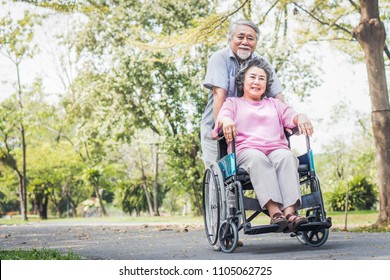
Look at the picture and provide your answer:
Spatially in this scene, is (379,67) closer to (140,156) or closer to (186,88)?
(186,88)

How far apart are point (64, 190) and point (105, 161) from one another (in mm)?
4103

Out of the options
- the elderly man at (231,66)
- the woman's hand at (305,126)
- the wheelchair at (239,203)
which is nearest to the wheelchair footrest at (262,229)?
the wheelchair at (239,203)

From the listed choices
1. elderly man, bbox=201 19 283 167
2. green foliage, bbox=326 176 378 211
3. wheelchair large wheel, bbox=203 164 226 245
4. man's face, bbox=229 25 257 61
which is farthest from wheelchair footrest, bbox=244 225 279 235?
green foliage, bbox=326 176 378 211

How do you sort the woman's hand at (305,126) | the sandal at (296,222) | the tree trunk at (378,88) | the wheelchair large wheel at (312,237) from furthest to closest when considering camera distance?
the tree trunk at (378,88) < the wheelchair large wheel at (312,237) < the woman's hand at (305,126) < the sandal at (296,222)

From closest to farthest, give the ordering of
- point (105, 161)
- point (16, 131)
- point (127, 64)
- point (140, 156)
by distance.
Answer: point (16, 131) < point (127, 64) < point (105, 161) < point (140, 156)

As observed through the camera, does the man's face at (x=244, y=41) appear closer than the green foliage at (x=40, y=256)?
No

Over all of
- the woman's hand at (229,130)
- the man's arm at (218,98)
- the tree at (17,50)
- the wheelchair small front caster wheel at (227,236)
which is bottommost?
the wheelchair small front caster wheel at (227,236)

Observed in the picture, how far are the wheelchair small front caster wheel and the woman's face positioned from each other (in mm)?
739

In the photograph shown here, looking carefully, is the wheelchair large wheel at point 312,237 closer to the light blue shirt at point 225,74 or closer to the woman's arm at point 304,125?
the woman's arm at point 304,125

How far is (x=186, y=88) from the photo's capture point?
426 inches

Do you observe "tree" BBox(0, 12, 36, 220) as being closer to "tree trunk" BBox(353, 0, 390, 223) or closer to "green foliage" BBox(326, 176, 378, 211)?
"tree trunk" BBox(353, 0, 390, 223)

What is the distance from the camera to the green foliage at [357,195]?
11930 mm

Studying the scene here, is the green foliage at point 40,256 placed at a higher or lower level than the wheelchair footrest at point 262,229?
lower

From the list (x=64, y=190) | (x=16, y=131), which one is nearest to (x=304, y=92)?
(x=16, y=131)
